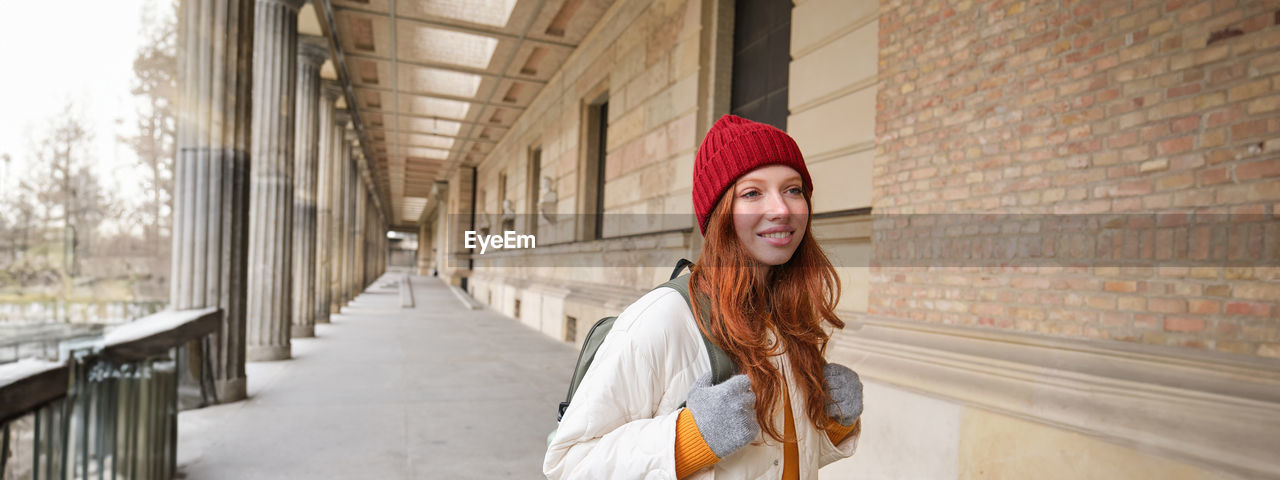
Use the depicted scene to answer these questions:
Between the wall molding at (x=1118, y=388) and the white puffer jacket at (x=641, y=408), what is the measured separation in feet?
7.73

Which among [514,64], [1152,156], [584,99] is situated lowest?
[1152,156]

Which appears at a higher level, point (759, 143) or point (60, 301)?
point (759, 143)

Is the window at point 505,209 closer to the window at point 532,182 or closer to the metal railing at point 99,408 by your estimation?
the window at point 532,182

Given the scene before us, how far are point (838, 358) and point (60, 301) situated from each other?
14.4m

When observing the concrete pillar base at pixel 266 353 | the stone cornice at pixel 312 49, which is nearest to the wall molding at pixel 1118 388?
the concrete pillar base at pixel 266 353

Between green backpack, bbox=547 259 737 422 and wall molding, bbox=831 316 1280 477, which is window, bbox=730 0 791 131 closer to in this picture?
wall molding, bbox=831 316 1280 477

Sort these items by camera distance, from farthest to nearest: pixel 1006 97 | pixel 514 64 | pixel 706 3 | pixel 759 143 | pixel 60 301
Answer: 1. pixel 514 64
2. pixel 60 301
3. pixel 706 3
4. pixel 1006 97
5. pixel 759 143

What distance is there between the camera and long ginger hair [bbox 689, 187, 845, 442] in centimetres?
130

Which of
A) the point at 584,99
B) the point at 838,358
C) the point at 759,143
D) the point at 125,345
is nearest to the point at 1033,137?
the point at 838,358

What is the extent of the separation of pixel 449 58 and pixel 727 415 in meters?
13.6

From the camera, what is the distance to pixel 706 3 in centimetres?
777

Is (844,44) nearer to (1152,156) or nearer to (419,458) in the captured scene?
(1152,156)

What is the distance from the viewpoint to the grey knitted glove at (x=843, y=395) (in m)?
1.43

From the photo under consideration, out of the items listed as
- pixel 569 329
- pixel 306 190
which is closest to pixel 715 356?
pixel 569 329
